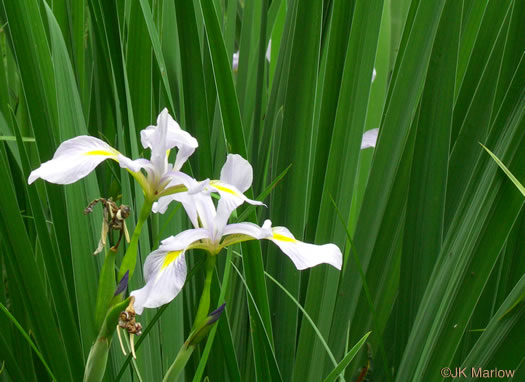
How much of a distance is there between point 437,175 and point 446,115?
69mm

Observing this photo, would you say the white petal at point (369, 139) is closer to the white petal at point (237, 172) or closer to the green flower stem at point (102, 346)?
the white petal at point (237, 172)

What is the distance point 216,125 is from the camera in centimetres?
80

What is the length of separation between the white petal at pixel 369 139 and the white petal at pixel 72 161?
514mm

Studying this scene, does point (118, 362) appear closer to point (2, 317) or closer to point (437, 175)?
point (2, 317)

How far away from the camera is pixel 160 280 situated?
397 mm

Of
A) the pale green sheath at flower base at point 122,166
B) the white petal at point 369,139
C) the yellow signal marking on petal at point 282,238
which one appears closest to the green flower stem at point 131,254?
the pale green sheath at flower base at point 122,166

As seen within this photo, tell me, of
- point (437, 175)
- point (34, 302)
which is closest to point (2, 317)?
point (34, 302)

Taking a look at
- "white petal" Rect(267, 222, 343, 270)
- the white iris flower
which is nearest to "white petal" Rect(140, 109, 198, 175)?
the white iris flower

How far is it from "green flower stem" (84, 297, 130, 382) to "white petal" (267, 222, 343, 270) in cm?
12

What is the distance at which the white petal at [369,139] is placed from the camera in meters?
0.90

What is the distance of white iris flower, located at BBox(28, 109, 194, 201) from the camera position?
1.34ft

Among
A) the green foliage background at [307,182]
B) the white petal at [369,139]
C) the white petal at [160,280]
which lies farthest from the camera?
the white petal at [369,139]

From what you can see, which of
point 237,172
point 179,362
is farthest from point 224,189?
point 179,362

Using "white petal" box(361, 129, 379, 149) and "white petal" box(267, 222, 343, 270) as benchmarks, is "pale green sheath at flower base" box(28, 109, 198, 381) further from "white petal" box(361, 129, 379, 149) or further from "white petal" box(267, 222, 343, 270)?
"white petal" box(361, 129, 379, 149)
